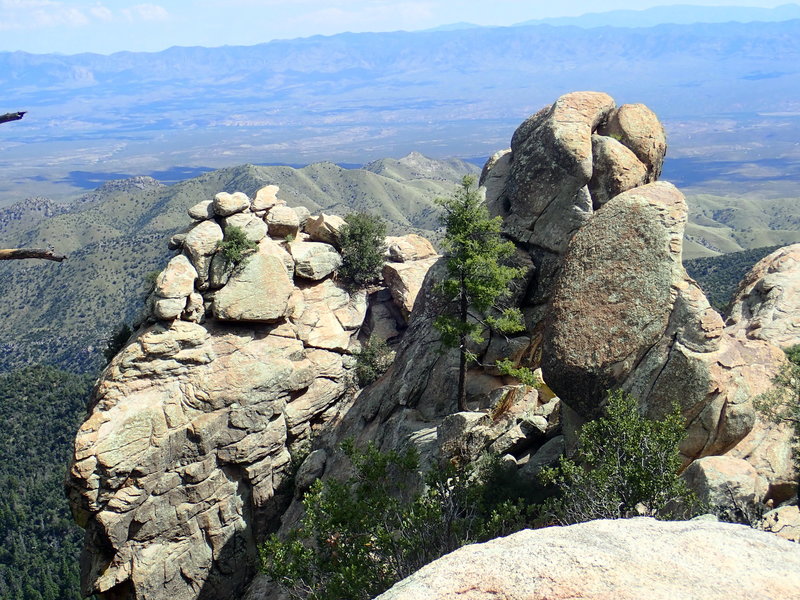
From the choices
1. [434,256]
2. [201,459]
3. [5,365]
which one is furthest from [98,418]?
[5,365]

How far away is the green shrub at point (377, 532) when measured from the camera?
20.0 m

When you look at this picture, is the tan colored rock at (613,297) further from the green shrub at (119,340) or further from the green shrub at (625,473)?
the green shrub at (119,340)

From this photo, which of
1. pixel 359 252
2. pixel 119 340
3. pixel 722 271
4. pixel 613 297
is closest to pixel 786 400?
pixel 613 297

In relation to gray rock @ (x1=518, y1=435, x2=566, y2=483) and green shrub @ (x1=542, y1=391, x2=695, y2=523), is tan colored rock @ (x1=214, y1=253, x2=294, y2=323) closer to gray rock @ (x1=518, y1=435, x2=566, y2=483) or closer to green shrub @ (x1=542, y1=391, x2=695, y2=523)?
gray rock @ (x1=518, y1=435, x2=566, y2=483)

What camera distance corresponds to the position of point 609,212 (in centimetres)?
2747

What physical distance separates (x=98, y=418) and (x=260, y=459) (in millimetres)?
9478

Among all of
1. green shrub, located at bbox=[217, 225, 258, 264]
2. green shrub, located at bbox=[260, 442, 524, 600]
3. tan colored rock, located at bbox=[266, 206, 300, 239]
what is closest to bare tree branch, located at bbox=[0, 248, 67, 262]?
green shrub, located at bbox=[260, 442, 524, 600]

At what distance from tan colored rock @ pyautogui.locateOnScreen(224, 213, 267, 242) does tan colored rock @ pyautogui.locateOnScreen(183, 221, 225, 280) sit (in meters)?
1.31

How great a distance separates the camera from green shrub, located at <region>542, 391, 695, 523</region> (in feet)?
62.1

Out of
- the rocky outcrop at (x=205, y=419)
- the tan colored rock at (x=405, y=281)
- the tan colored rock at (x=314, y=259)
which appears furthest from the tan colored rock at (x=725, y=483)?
the tan colored rock at (x=314, y=259)

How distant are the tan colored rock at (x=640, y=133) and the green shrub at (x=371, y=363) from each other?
1954cm

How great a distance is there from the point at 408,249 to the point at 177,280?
18.7 m

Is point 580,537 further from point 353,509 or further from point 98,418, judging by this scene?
point 98,418

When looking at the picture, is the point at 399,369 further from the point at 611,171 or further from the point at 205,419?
the point at 611,171
